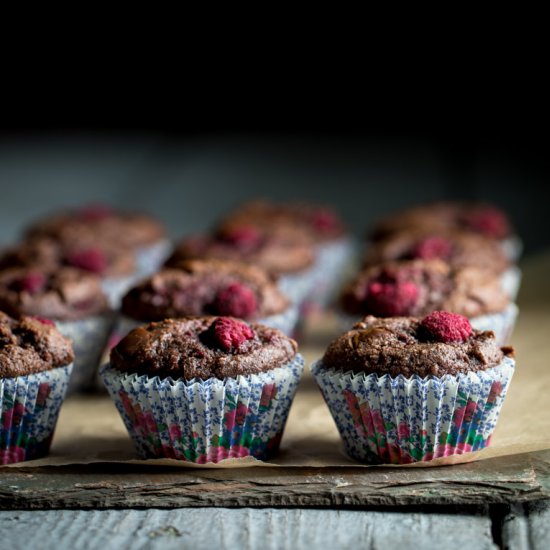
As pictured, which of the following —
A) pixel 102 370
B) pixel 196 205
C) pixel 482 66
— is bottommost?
pixel 102 370

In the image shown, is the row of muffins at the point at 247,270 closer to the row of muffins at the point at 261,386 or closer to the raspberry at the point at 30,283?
the raspberry at the point at 30,283

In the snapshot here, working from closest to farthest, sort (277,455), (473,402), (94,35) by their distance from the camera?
1. (473,402)
2. (277,455)
3. (94,35)

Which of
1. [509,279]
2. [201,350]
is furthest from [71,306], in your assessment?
[509,279]

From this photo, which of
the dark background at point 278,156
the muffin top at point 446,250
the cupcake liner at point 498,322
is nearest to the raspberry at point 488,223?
the muffin top at point 446,250

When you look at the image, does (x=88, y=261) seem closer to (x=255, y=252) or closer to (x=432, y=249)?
(x=255, y=252)

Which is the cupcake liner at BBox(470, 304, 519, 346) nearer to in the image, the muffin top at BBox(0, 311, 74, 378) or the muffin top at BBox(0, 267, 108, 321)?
the muffin top at BBox(0, 267, 108, 321)

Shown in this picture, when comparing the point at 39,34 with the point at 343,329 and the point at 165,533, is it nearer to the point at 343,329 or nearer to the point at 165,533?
the point at 343,329

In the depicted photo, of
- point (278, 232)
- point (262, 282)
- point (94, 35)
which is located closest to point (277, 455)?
point (262, 282)

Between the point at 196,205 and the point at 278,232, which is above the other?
the point at 196,205
